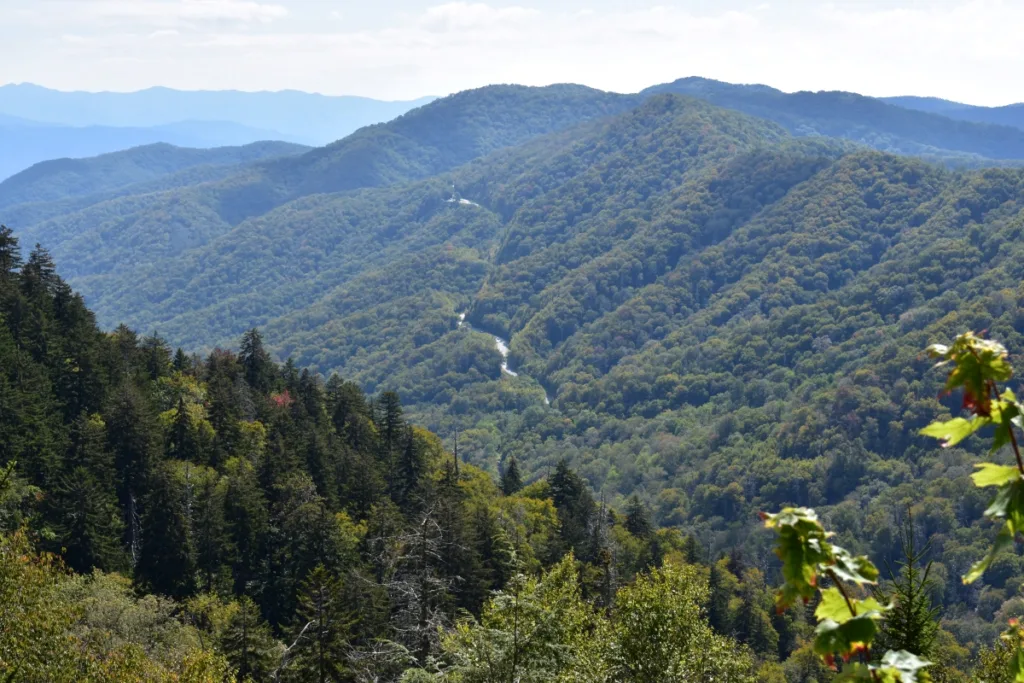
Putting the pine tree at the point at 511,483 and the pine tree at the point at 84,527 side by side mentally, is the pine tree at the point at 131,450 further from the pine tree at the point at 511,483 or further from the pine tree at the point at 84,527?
the pine tree at the point at 511,483

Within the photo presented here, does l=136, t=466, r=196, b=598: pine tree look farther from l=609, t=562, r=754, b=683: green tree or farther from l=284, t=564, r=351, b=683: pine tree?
l=609, t=562, r=754, b=683: green tree

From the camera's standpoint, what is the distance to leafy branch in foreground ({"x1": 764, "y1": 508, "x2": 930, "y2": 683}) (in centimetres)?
381

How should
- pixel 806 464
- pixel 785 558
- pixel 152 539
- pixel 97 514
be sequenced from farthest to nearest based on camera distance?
pixel 806 464
pixel 152 539
pixel 97 514
pixel 785 558

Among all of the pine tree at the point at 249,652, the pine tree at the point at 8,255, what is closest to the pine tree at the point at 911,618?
the pine tree at the point at 249,652

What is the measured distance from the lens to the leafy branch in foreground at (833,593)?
12.5 ft

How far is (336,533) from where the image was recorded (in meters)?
52.5

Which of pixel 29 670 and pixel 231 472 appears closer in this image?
pixel 29 670

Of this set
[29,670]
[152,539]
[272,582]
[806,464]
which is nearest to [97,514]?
[152,539]

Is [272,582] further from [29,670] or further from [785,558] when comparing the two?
[785,558]

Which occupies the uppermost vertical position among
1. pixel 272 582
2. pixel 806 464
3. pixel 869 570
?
pixel 869 570

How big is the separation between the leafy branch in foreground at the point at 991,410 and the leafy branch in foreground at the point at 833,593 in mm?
496

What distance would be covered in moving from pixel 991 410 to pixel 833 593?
3.91ft

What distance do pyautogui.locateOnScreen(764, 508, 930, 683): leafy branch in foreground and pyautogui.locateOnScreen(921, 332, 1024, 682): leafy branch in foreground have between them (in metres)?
0.50

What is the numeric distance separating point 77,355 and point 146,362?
44.5 ft
